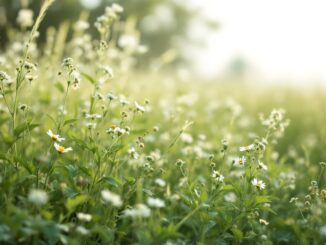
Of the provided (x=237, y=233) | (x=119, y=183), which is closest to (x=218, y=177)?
(x=237, y=233)

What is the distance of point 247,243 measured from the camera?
2.66 metres

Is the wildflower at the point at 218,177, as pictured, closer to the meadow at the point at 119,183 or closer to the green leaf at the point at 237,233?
the meadow at the point at 119,183

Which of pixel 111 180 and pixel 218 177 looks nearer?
pixel 111 180

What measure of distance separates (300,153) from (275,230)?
242cm

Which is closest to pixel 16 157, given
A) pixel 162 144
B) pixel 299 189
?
pixel 162 144

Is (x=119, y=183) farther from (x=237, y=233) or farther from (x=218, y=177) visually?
(x=237, y=233)

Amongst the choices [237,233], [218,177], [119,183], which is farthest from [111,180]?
[237,233]

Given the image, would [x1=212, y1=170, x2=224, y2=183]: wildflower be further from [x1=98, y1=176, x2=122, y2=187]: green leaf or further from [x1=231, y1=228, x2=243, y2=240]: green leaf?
[x1=98, y1=176, x2=122, y2=187]: green leaf

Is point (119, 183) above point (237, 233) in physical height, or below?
above

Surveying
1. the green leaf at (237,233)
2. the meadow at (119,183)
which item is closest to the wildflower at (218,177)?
the meadow at (119,183)

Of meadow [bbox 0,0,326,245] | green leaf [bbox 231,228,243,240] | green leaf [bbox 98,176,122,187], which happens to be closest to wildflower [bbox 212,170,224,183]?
meadow [bbox 0,0,326,245]

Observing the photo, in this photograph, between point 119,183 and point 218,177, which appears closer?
point 119,183

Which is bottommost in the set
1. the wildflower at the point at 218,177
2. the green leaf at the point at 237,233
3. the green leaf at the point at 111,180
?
the green leaf at the point at 237,233

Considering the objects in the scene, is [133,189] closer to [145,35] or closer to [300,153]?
[300,153]
